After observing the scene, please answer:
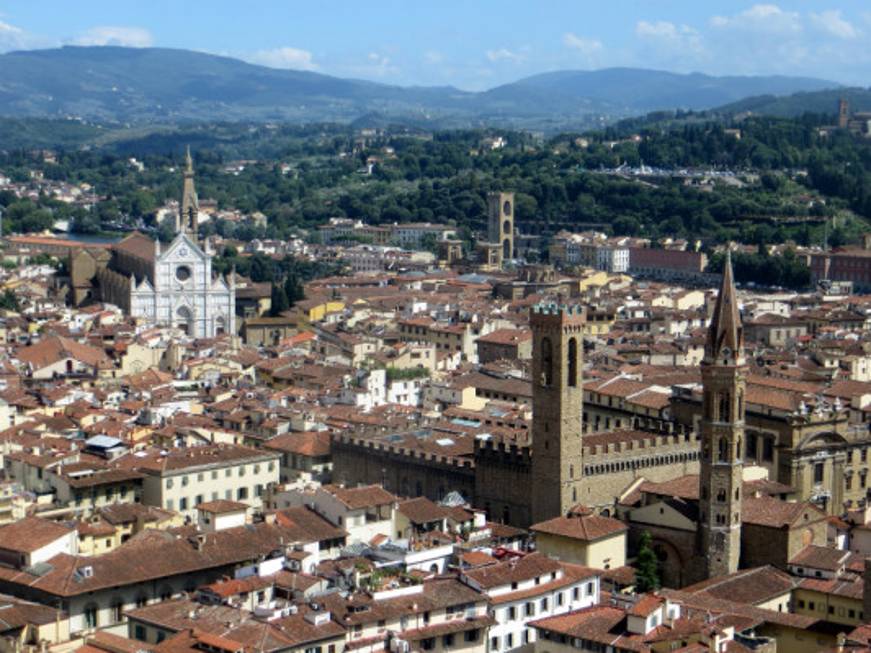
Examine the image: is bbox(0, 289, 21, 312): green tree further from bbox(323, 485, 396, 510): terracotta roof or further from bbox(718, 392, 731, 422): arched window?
bbox(718, 392, 731, 422): arched window

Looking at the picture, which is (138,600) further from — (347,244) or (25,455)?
(347,244)

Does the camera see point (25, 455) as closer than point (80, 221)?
Yes

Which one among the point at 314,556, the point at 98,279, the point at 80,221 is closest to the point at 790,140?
the point at 80,221

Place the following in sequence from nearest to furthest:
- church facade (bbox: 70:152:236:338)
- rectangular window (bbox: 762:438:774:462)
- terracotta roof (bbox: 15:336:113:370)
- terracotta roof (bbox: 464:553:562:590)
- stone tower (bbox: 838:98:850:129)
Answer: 1. terracotta roof (bbox: 464:553:562:590)
2. rectangular window (bbox: 762:438:774:462)
3. terracotta roof (bbox: 15:336:113:370)
4. church facade (bbox: 70:152:236:338)
5. stone tower (bbox: 838:98:850:129)

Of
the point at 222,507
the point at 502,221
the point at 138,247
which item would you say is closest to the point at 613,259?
the point at 502,221

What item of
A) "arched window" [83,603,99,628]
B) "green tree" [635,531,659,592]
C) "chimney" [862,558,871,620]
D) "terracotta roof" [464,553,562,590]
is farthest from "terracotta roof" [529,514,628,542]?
"arched window" [83,603,99,628]

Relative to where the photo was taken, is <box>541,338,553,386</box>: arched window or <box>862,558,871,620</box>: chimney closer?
<box>862,558,871,620</box>: chimney

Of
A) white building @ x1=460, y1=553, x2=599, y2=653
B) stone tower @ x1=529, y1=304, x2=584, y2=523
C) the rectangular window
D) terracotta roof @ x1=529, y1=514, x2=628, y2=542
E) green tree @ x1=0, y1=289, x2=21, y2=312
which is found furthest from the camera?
green tree @ x1=0, y1=289, x2=21, y2=312
